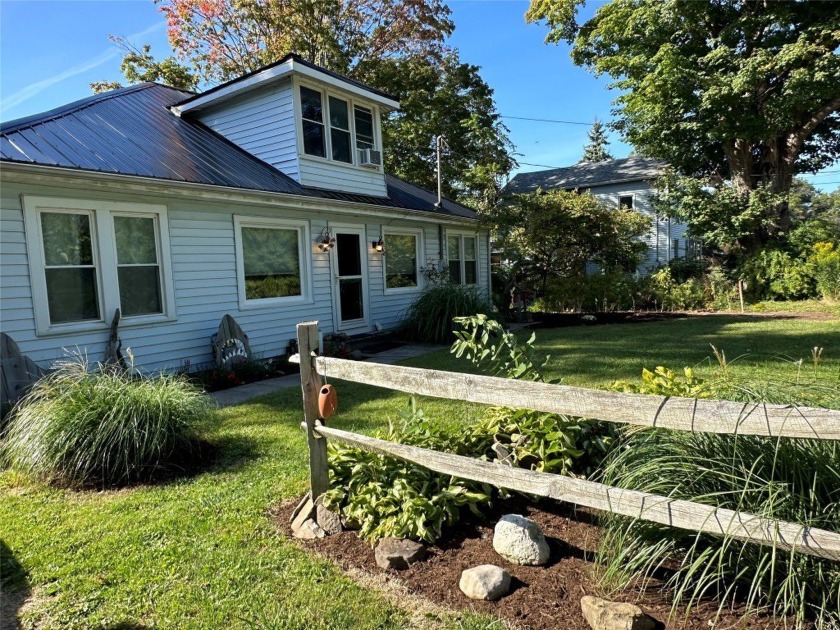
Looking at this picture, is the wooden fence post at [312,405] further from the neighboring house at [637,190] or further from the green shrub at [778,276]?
the neighboring house at [637,190]

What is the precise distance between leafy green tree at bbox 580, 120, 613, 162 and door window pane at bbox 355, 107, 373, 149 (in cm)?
5361

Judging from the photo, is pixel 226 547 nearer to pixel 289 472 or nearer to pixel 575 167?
pixel 289 472

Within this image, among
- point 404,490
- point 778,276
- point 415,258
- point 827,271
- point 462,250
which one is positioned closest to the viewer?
point 404,490

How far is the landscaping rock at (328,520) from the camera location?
298 centimetres

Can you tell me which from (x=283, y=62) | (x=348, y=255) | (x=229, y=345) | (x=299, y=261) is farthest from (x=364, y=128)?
(x=229, y=345)

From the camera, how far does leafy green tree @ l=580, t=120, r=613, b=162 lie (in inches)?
2309

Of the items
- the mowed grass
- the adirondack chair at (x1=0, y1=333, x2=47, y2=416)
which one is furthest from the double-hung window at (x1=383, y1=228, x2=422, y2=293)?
the adirondack chair at (x1=0, y1=333, x2=47, y2=416)

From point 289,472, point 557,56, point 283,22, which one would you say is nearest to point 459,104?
point 557,56

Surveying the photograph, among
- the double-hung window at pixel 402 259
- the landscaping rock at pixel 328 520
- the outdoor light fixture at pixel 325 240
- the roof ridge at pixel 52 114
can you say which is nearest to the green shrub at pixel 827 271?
the double-hung window at pixel 402 259

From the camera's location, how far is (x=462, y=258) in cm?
1445

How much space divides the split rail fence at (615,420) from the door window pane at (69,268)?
4.93 metres

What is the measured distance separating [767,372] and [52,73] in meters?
13.6

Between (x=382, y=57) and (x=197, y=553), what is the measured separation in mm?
21566

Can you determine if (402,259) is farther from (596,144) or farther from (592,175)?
(596,144)
